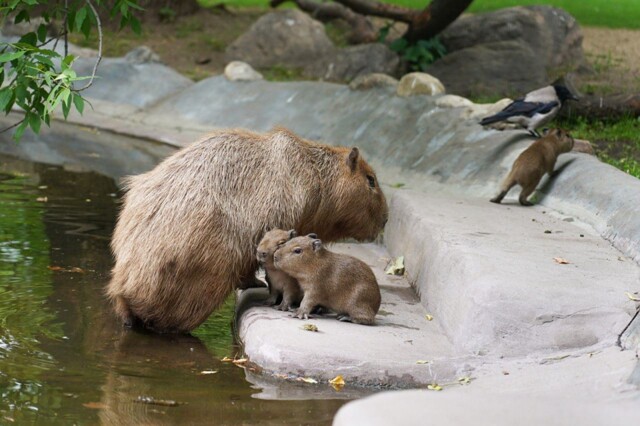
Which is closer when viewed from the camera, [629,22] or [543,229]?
[543,229]

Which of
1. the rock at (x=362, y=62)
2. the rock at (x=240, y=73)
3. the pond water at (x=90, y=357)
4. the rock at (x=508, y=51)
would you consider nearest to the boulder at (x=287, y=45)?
the rock at (x=362, y=62)

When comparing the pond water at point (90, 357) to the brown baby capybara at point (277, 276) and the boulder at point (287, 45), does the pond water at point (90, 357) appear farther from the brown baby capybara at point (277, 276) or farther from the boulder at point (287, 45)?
the boulder at point (287, 45)

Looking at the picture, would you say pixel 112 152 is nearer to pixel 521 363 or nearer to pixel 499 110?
pixel 499 110

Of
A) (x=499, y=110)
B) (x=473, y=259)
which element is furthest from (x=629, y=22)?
(x=473, y=259)

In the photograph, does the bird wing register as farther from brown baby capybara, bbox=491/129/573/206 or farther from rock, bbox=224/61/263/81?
rock, bbox=224/61/263/81

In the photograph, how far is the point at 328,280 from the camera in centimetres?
646

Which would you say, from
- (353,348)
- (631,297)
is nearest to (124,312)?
(353,348)

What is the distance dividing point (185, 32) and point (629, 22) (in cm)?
898

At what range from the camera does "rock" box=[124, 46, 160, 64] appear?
695 inches

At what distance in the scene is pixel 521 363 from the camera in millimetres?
5707

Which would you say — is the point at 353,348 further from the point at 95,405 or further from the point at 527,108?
the point at 527,108

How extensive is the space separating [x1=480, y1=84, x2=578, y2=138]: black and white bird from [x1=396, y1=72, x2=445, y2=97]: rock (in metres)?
2.90

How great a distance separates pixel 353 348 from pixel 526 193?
3717mm

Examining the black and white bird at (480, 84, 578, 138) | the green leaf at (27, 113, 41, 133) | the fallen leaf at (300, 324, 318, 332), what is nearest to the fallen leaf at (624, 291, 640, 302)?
the fallen leaf at (300, 324, 318, 332)
